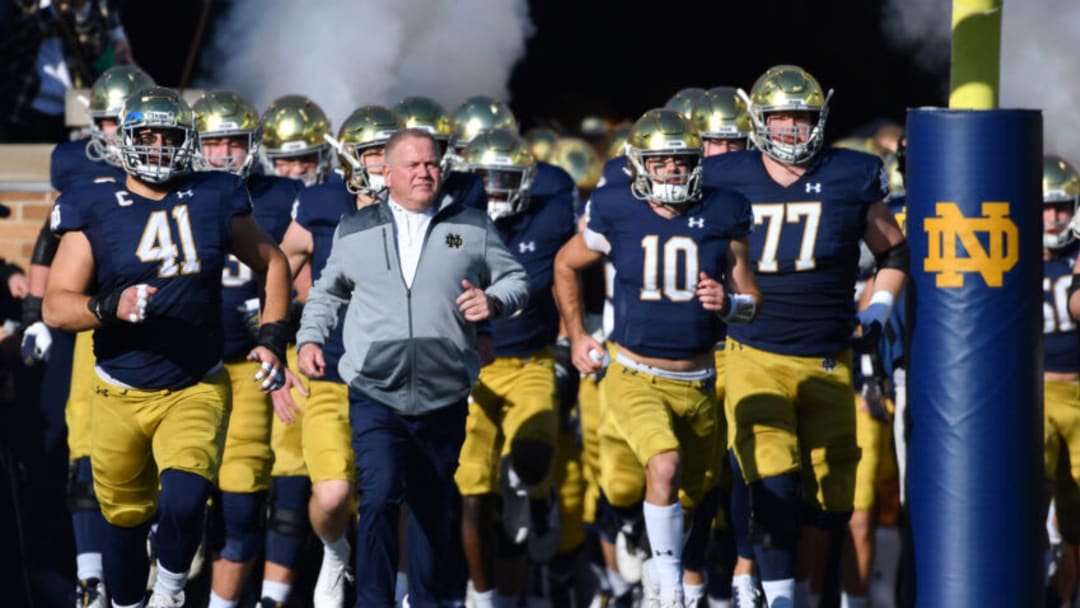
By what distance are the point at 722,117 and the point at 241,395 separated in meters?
2.46

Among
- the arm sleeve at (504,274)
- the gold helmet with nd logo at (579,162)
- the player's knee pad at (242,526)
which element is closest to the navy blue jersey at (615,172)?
the arm sleeve at (504,274)

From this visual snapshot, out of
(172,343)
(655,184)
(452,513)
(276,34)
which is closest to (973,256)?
(655,184)

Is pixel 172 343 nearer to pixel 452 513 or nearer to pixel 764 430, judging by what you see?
pixel 452 513

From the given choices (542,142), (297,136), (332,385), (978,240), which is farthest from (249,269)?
(542,142)

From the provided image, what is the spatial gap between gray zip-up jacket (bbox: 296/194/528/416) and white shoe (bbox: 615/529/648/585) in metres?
1.66

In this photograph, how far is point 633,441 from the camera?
7.85m

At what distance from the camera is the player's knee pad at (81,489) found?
27.4 ft

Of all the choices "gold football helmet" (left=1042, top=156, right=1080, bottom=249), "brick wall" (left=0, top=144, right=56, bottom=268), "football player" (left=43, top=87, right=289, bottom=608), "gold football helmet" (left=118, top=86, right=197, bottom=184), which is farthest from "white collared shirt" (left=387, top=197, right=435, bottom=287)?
"brick wall" (left=0, top=144, right=56, bottom=268)

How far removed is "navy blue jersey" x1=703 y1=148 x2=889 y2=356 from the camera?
7.88 metres

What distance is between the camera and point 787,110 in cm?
802

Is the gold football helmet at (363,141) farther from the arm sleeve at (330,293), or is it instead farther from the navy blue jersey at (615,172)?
the navy blue jersey at (615,172)

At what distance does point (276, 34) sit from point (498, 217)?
432 cm

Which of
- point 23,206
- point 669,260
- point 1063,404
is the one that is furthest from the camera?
point 23,206

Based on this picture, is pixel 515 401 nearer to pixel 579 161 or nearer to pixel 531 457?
pixel 531 457
